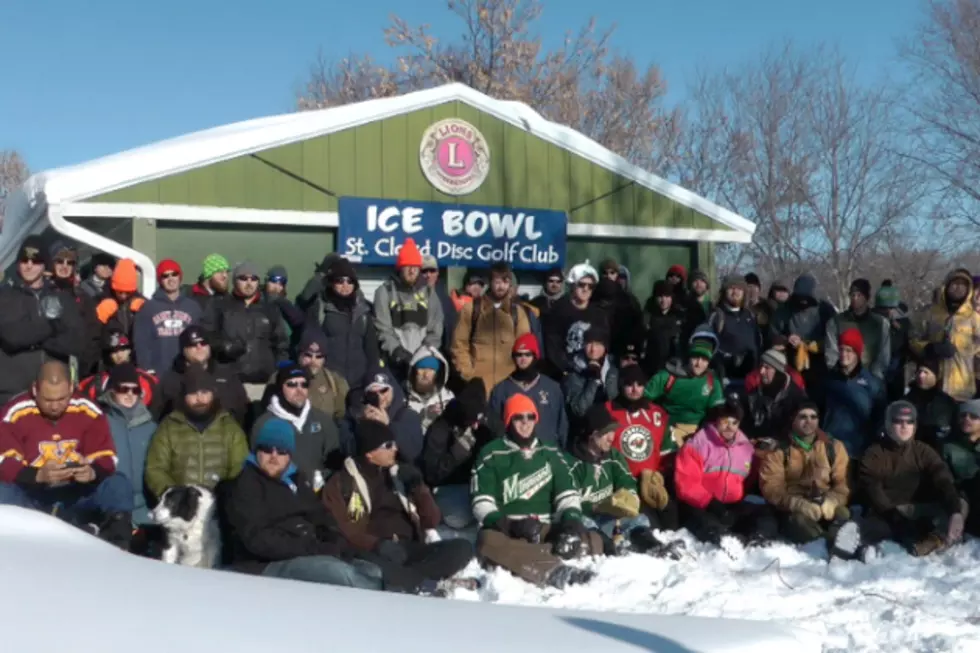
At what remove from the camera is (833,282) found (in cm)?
2897

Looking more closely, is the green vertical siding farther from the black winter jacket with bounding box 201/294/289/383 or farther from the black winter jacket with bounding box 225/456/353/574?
the black winter jacket with bounding box 225/456/353/574

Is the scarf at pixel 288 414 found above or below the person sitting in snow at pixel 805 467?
above

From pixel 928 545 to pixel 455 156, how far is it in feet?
21.1

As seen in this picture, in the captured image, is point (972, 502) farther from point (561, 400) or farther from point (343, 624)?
point (343, 624)

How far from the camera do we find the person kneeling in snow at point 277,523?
5250 millimetres

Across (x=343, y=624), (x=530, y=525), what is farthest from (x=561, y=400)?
(x=343, y=624)

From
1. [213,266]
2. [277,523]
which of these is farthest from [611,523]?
[213,266]

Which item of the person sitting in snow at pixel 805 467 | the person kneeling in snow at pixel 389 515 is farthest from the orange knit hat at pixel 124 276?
the person sitting in snow at pixel 805 467

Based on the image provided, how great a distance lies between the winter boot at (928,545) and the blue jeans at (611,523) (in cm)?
178

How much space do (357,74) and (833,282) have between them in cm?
1795

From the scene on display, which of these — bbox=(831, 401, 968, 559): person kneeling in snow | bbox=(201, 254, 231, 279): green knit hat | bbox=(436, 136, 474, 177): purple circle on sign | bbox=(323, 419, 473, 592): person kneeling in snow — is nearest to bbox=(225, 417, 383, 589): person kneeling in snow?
bbox=(323, 419, 473, 592): person kneeling in snow

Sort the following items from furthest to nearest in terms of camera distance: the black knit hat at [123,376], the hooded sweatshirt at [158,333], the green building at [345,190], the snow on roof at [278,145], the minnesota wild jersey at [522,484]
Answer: the green building at [345,190]
the snow on roof at [278,145]
the hooded sweatshirt at [158,333]
the minnesota wild jersey at [522,484]
the black knit hat at [123,376]

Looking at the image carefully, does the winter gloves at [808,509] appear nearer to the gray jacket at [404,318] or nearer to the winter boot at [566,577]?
the winter boot at [566,577]

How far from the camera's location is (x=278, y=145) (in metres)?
10.1
